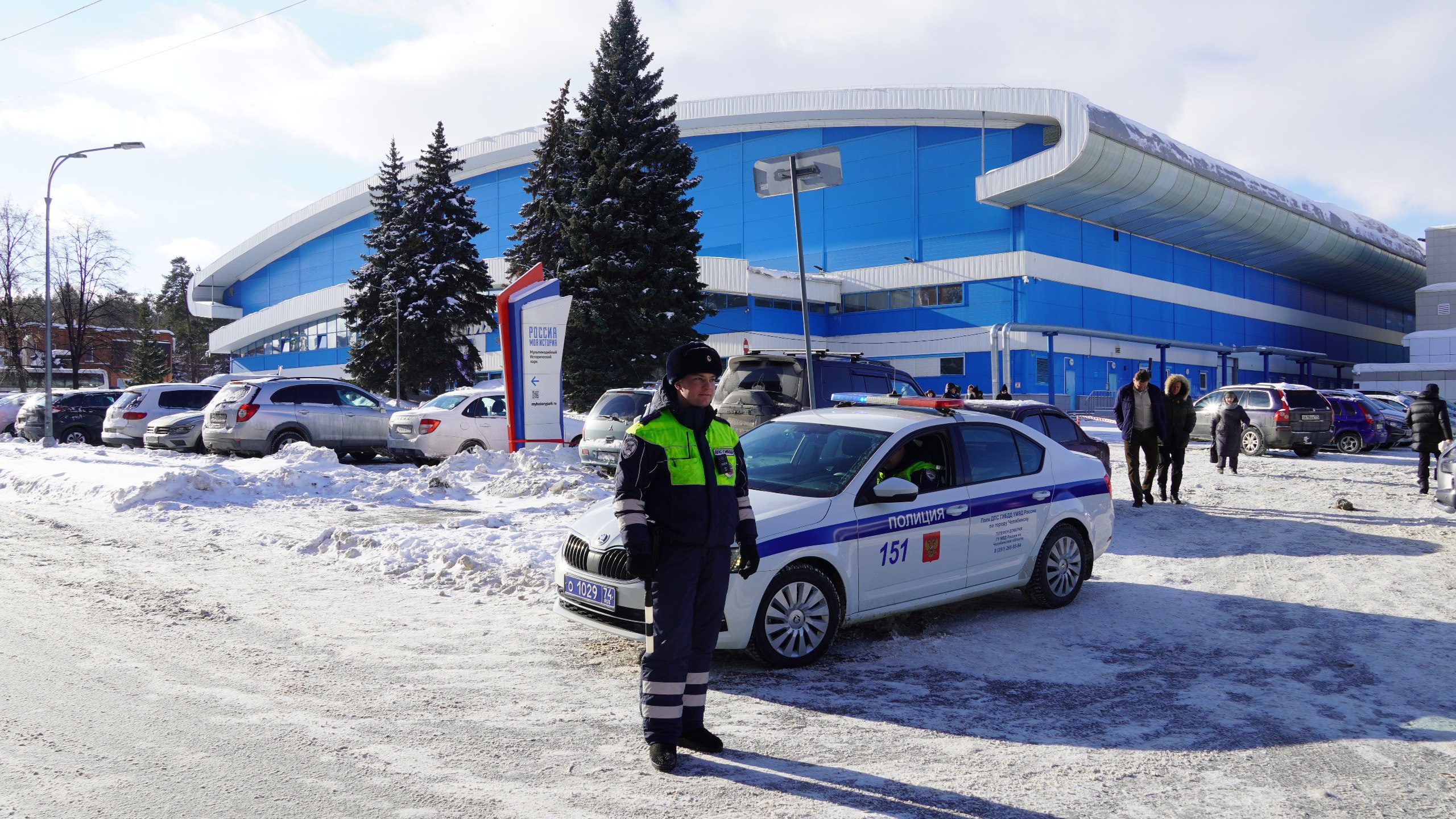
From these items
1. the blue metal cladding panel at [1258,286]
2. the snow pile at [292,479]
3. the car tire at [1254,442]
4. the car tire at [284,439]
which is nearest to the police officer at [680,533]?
the snow pile at [292,479]

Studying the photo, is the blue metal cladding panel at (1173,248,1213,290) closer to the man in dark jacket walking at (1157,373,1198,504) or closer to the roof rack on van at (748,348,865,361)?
the man in dark jacket walking at (1157,373,1198,504)

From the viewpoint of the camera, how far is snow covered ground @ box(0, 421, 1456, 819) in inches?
154

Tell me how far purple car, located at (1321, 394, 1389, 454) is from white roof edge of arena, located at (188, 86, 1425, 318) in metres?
18.7

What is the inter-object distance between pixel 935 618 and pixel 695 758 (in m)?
3.26

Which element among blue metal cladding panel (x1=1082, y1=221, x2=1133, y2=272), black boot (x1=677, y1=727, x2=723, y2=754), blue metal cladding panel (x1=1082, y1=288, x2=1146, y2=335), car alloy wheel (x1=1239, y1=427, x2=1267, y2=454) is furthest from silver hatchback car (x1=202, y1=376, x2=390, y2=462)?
blue metal cladding panel (x1=1082, y1=221, x2=1133, y2=272)

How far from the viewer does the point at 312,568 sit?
8656 millimetres

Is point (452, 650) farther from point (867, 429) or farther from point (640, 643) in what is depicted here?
point (867, 429)

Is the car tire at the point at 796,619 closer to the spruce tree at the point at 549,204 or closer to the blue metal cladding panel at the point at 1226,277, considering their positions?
the spruce tree at the point at 549,204

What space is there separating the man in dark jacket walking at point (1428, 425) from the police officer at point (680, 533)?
46.9 ft

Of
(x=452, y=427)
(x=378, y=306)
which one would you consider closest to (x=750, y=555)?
(x=452, y=427)

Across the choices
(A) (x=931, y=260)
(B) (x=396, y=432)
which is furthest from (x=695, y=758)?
(A) (x=931, y=260)

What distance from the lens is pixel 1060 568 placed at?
7520 mm

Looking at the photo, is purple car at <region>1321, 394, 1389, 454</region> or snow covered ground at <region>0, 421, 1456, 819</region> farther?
purple car at <region>1321, 394, 1389, 454</region>

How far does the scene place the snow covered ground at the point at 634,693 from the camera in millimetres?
3906
